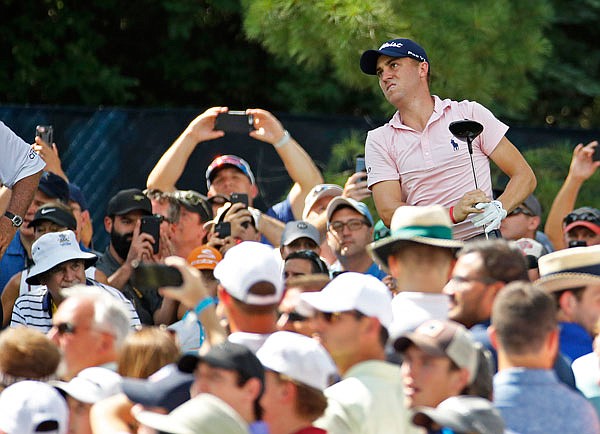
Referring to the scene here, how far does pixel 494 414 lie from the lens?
4.27 meters

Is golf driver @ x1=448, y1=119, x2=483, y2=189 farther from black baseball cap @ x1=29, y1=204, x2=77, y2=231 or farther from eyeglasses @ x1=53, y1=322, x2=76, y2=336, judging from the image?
eyeglasses @ x1=53, y1=322, x2=76, y2=336

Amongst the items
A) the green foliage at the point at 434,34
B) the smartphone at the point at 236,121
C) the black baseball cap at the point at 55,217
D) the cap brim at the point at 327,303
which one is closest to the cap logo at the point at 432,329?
the cap brim at the point at 327,303

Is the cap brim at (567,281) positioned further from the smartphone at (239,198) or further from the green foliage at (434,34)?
the green foliage at (434,34)

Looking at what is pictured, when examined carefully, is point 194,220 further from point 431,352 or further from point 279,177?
point 431,352

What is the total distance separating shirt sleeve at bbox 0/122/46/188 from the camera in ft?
24.3

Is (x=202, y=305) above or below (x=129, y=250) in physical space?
above

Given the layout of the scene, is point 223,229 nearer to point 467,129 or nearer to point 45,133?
point 467,129

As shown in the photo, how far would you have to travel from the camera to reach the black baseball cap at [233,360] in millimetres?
4500

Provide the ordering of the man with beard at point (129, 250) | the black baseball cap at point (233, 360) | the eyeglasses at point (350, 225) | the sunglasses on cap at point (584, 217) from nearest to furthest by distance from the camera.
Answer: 1. the black baseball cap at point (233, 360)
2. the man with beard at point (129, 250)
3. the eyeglasses at point (350, 225)
4. the sunglasses on cap at point (584, 217)

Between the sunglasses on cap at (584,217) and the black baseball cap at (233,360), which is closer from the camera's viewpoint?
the black baseball cap at (233,360)

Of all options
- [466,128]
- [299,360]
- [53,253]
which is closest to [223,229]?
[53,253]

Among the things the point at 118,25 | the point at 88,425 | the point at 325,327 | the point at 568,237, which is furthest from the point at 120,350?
the point at 118,25

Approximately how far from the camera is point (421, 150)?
7.20 metres

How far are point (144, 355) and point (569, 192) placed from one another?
4906 millimetres
